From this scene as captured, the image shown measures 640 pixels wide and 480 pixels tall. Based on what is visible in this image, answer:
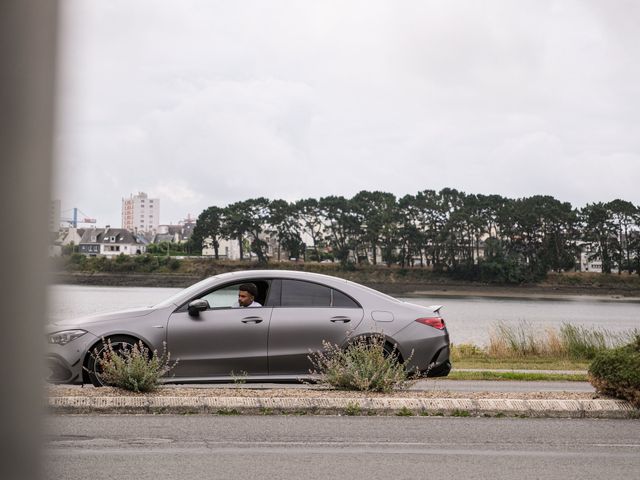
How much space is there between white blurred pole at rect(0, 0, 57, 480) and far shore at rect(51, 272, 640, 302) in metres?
119

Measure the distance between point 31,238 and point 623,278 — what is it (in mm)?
136273

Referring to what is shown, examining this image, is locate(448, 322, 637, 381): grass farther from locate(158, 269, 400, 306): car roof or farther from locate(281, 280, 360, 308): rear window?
locate(281, 280, 360, 308): rear window

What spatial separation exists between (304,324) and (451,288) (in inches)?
4824

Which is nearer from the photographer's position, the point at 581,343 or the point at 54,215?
the point at 54,215

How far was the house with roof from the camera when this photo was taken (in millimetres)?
182125

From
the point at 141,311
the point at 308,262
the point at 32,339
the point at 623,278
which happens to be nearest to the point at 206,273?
the point at 308,262

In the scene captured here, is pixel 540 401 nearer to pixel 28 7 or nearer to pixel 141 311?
pixel 141 311

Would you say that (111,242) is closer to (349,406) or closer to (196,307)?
(196,307)

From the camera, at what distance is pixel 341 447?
21.3 ft

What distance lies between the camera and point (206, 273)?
13500 centimetres

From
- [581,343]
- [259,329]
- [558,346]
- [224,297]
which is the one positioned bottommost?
[558,346]

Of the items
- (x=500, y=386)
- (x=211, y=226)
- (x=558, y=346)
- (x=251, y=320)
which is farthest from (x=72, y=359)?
(x=211, y=226)

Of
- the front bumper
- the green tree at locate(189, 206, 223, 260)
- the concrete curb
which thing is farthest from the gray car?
the green tree at locate(189, 206, 223, 260)

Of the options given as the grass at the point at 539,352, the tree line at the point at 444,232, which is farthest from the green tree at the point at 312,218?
the grass at the point at 539,352
